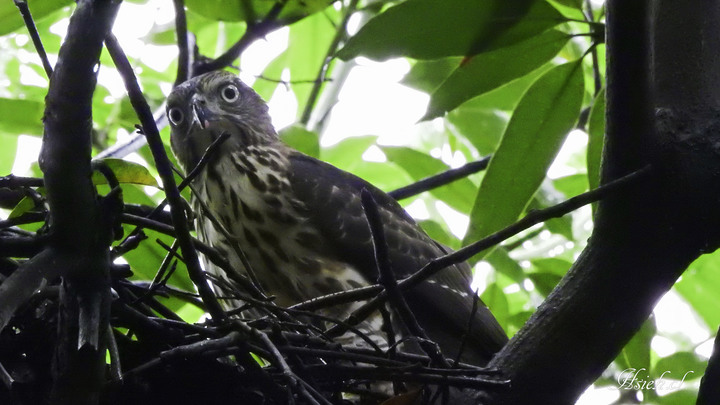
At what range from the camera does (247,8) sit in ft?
10.6

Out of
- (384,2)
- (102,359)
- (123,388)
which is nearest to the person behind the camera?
(102,359)

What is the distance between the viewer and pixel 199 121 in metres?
3.58

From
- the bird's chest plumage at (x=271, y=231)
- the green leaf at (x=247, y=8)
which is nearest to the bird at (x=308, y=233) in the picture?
the bird's chest plumage at (x=271, y=231)

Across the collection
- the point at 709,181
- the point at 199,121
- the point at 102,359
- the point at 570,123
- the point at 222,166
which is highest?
the point at 199,121

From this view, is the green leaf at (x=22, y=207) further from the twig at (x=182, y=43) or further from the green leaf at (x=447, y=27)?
the twig at (x=182, y=43)

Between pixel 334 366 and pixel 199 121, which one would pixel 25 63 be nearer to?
pixel 199 121

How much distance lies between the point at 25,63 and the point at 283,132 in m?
1.20

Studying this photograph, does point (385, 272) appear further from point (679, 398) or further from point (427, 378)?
point (679, 398)

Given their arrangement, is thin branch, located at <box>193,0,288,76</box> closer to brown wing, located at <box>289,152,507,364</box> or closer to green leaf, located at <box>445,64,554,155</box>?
brown wing, located at <box>289,152,507,364</box>

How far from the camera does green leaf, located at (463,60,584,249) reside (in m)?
2.77

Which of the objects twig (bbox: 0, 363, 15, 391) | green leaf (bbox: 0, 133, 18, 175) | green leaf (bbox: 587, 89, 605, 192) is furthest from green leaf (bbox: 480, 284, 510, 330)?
twig (bbox: 0, 363, 15, 391)

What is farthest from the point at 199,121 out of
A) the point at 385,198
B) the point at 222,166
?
the point at 385,198

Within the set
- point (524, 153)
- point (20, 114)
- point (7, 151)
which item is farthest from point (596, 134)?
point (7, 151)
